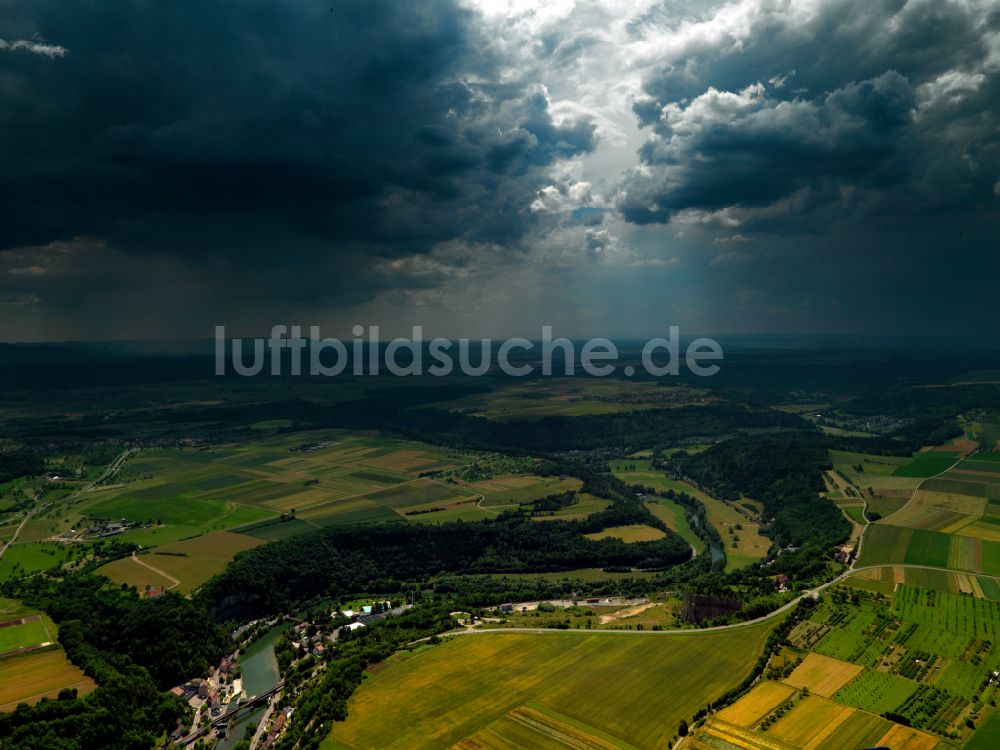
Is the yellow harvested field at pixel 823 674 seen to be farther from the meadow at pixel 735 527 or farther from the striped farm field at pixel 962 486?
the striped farm field at pixel 962 486

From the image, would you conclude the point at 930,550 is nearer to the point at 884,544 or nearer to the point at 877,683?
the point at 884,544

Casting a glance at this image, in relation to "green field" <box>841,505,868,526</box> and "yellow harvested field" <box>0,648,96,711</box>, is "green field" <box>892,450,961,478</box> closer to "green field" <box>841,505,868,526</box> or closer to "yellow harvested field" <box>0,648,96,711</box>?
"green field" <box>841,505,868,526</box>

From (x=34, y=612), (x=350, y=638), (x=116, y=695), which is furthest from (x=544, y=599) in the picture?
(x=34, y=612)

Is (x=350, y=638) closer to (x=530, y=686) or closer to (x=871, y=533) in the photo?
(x=530, y=686)

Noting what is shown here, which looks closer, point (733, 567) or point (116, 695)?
point (116, 695)

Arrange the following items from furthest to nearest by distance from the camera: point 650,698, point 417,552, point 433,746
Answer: point 417,552 → point 650,698 → point 433,746

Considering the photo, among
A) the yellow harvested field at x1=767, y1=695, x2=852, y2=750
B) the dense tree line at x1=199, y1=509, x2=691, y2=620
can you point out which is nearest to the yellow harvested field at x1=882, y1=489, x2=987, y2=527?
the dense tree line at x1=199, y1=509, x2=691, y2=620

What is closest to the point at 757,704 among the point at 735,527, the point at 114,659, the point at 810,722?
the point at 810,722

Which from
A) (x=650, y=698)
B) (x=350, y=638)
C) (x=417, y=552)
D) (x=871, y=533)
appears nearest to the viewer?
(x=650, y=698)
